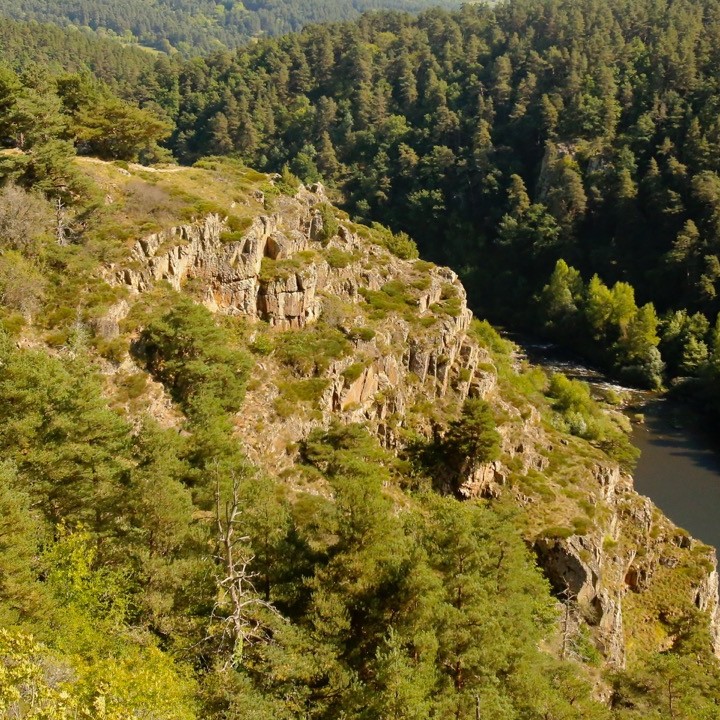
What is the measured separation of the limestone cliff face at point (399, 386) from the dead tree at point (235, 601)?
49.1 ft

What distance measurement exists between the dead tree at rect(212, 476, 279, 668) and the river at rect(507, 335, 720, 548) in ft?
157

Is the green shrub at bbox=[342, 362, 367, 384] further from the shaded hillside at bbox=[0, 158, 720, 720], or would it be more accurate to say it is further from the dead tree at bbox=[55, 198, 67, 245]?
the dead tree at bbox=[55, 198, 67, 245]

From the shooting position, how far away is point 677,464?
6769 cm

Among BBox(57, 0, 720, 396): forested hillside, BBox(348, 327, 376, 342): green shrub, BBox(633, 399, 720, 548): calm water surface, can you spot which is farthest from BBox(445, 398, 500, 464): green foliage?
BBox(57, 0, 720, 396): forested hillside

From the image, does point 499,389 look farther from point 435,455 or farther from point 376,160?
point 376,160

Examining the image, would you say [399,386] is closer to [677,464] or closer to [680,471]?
[680,471]

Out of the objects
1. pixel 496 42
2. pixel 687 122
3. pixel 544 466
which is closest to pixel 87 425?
pixel 544 466

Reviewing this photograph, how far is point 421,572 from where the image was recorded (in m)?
21.4

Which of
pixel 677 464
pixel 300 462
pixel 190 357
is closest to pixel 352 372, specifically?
pixel 300 462

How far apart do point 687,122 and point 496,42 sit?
6653cm

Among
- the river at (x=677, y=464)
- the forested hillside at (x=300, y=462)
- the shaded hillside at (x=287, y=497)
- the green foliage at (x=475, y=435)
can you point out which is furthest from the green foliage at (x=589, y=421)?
the green foliage at (x=475, y=435)

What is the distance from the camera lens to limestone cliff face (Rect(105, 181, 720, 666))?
4025 centimetres

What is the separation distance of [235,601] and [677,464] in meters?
61.7

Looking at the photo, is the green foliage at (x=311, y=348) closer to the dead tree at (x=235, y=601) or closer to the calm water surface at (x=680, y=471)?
the dead tree at (x=235, y=601)
